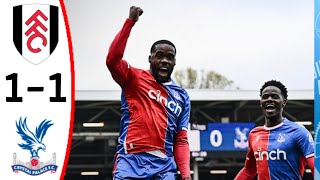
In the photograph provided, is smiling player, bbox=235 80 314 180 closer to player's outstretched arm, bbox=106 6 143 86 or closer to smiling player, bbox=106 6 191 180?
smiling player, bbox=106 6 191 180

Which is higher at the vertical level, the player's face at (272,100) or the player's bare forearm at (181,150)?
the player's face at (272,100)

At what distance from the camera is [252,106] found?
28000 millimetres

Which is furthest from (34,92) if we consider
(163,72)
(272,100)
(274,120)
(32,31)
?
(274,120)

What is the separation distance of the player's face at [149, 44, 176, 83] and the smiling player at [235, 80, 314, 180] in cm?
120

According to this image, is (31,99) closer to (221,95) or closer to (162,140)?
(162,140)

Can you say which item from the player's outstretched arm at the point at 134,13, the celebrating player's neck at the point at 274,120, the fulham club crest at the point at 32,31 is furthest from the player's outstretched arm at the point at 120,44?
the celebrating player's neck at the point at 274,120

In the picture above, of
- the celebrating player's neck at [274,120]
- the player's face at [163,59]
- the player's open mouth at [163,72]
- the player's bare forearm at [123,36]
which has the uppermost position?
the player's bare forearm at [123,36]

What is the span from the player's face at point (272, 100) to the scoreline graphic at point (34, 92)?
172 centimetres

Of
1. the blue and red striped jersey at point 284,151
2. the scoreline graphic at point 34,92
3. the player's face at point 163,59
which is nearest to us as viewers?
the player's face at point 163,59

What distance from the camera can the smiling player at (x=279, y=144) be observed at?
6512 mm

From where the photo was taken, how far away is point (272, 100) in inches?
257

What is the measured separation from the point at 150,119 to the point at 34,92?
111cm

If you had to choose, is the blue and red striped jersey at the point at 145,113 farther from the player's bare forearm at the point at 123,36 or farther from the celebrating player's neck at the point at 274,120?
the celebrating player's neck at the point at 274,120

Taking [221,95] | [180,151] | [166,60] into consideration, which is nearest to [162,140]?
[180,151]
